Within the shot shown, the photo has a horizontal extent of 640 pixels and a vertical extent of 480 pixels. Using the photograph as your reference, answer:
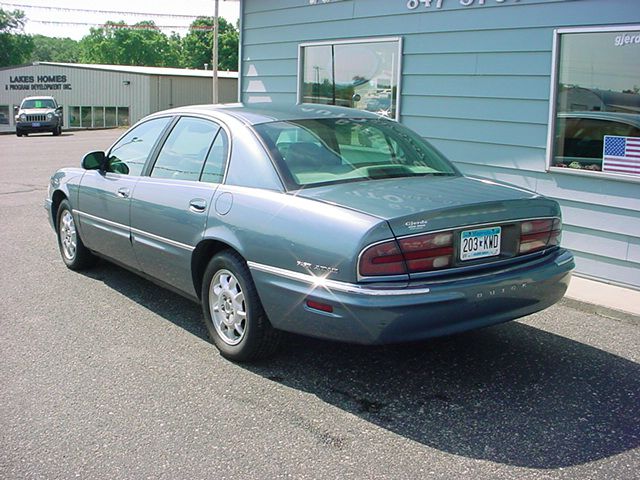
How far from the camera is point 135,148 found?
18.5 feet

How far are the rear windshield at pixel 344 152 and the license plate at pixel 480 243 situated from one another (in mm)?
790

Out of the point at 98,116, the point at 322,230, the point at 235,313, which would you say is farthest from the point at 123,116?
the point at 322,230

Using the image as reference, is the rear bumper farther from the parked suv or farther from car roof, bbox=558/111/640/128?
the parked suv

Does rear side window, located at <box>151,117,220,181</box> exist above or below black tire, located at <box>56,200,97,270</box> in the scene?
above

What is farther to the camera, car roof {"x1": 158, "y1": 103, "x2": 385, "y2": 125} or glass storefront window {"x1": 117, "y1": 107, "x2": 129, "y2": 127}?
glass storefront window {"x1": 117, "y1": 107, "x2": 129, "y2": 127}

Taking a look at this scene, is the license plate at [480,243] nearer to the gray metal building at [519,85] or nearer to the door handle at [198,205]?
the door handle at [198,205]

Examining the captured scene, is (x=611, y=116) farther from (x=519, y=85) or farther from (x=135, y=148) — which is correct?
(x=135, y=148)

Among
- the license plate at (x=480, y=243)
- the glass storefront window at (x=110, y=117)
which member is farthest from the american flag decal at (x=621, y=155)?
the glass storefront window at (x=110, y=117)

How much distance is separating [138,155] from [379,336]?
9.24ft

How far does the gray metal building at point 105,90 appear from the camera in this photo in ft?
157

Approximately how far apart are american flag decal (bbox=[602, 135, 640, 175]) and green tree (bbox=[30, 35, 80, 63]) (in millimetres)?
150947

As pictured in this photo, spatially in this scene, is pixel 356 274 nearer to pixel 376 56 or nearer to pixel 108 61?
pixel 376 56

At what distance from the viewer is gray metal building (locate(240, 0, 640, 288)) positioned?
20.5 feet

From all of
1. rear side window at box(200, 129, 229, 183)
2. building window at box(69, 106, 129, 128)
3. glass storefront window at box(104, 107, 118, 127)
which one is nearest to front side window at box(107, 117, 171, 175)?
rear side window at box(200, 129, 229, 183)
